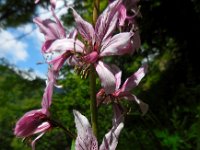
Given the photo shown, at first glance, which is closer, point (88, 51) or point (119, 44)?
point (119, 44)

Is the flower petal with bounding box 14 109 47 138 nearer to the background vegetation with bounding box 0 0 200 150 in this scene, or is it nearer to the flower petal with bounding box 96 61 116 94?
the flower petal with bounding box 96 61 116 94

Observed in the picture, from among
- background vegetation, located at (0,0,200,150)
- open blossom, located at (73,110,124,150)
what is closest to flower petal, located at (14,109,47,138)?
open blossom, located at (73,110,124,150)

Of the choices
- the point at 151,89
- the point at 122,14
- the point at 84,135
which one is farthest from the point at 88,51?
the point at 151,89

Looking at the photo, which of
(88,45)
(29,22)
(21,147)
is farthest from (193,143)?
(29,22)

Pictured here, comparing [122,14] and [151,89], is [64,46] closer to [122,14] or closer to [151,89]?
[122,14]

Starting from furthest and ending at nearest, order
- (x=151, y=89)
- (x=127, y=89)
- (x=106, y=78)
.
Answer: (x=151, y=89) < (x=127, y=89) < (x=106, y=78)

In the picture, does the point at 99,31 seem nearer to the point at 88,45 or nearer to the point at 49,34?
the point at 88,45
